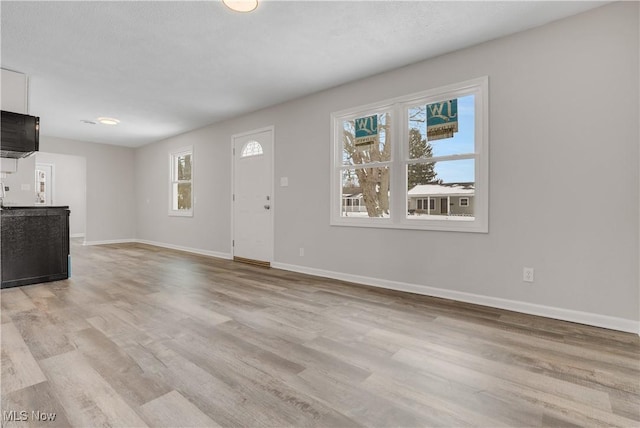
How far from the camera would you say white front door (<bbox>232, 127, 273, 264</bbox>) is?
4.91 metres

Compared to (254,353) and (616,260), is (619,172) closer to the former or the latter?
(616,260)

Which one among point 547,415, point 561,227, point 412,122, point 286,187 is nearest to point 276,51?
point 412,122

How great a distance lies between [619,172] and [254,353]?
2.97 meters

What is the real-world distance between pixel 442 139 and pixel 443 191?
539 mm

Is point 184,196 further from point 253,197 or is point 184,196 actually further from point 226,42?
point 226,42

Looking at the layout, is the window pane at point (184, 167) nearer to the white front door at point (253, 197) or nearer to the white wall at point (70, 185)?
the white front door at point (253, 197)

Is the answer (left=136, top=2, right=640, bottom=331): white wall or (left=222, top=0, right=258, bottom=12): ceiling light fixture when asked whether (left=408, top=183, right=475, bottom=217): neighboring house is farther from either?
(left=222, top=0, right=258, bottom=12): ceiling light fixture

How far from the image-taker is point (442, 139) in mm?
3225

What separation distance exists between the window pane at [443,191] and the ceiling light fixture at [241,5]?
214 cm

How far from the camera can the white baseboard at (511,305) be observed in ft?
7.79

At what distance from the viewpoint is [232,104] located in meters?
4.79
